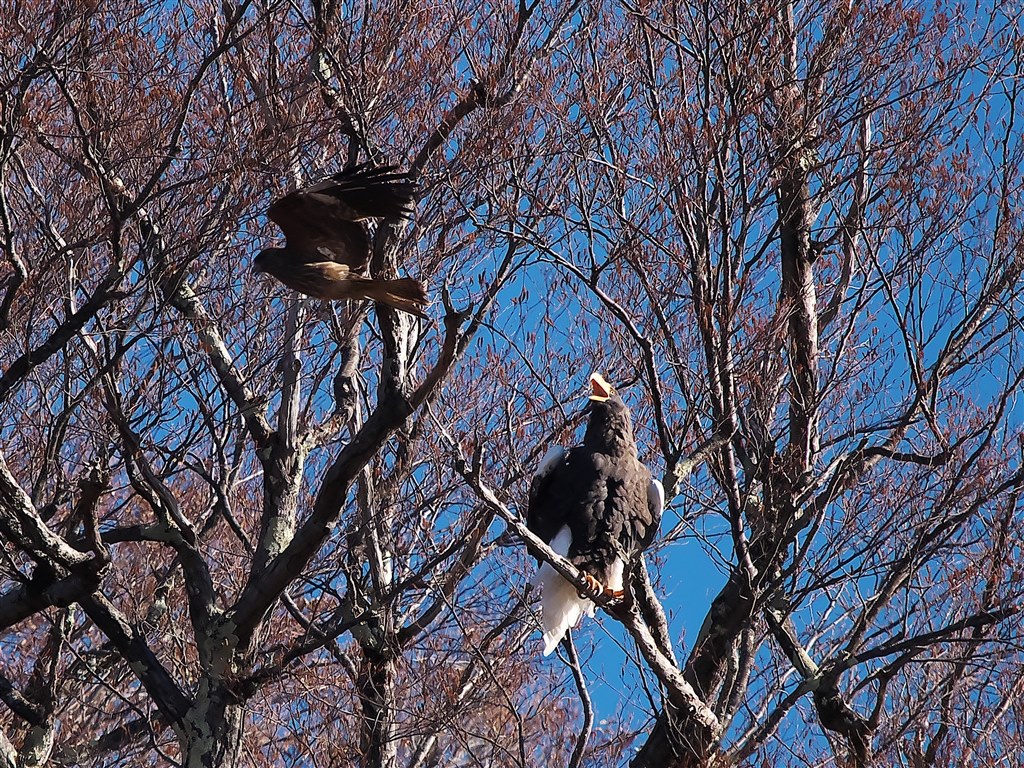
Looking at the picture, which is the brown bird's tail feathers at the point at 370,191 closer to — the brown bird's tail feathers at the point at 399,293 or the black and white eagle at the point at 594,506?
the brown bird's tail feathers at the point at 399,293

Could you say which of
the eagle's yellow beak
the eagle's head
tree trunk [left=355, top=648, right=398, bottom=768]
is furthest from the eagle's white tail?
tree trunk [left=355, top=648, right=398, bottom=768]

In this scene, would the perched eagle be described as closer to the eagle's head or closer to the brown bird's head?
the brown bird's head

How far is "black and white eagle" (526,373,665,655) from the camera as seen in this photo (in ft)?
17.4

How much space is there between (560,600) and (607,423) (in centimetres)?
79

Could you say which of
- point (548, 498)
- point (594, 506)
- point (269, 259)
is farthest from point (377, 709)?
point (269, 259)

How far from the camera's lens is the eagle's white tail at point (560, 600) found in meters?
5.40

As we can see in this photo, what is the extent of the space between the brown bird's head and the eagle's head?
5.10 ft

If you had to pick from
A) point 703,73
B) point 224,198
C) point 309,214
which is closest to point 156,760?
point 224,198

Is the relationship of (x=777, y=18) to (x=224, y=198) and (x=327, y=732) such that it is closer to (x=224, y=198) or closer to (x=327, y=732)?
(x=224, y=198)

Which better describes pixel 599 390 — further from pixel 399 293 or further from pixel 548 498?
pixel 399 293

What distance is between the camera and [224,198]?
5.11 meters

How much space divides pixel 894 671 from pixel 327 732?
2.74 meters

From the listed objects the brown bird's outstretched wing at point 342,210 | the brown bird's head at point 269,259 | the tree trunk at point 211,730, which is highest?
the brown bird's outstretched wing at point 342,210

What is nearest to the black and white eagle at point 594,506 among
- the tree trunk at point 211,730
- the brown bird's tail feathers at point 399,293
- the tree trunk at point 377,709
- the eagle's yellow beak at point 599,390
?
the eagle's yellow beak at point 599,390
